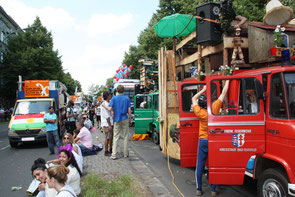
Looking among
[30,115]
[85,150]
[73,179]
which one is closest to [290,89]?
[73,179]

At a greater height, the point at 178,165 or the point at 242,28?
the point at 242,28

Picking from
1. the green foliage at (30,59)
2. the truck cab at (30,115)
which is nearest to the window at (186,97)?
the truck cab at (30,115)

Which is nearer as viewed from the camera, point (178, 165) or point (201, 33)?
point (201, 33)

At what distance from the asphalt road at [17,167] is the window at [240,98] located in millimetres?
4283

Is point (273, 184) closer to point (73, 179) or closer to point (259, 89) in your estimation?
point (259, 89)

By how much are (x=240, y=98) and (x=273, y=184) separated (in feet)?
4.86

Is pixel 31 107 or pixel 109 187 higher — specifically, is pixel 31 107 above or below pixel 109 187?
above

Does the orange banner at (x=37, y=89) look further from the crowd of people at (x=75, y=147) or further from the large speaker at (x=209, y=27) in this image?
the large speaker at (x=209, y=27)

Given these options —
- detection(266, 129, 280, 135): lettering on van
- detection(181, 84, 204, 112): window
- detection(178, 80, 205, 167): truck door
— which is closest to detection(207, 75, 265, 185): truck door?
detection(266, 129, 280, 135): lettering on van

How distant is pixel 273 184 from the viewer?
140 inches

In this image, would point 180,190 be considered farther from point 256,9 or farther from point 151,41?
point 151,41

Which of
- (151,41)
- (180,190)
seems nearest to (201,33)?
(180,190)

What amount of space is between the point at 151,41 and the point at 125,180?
25527mm

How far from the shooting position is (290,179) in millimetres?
3301
